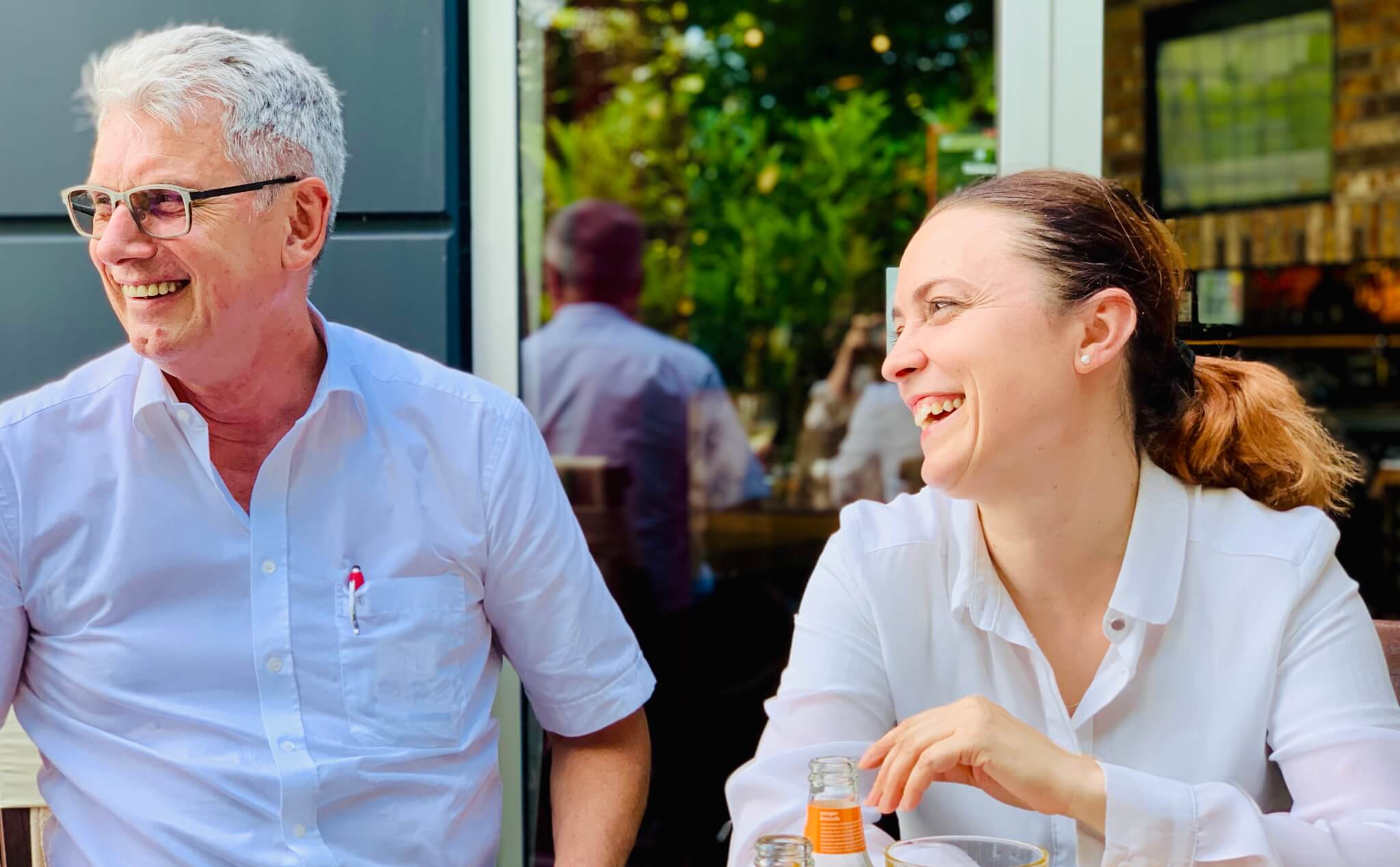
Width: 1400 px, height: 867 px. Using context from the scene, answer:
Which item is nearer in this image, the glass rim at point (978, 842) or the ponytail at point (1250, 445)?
the glass rim at point (978, 842)

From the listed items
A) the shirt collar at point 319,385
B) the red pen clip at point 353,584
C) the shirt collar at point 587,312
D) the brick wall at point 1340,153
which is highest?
the brick wall at point 1340,153

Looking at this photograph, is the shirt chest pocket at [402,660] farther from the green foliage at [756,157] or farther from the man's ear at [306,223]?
the green foliage at [756,157]

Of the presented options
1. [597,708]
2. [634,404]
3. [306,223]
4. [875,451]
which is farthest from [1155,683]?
[875,451]

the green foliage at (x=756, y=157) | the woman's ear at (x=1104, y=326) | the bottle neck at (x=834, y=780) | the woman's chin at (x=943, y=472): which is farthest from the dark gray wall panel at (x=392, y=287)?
the green foliage at (x=756, y=157)

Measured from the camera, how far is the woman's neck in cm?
162

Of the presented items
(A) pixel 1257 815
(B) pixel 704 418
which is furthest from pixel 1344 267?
(A) pixel 1257 815

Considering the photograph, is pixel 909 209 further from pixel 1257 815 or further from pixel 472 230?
pixel 1257 815

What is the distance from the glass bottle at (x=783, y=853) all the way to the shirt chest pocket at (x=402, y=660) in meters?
0.70

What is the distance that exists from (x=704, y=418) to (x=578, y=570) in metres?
3.49

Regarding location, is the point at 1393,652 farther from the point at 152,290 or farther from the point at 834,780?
the point at 152,290

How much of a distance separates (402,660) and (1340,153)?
6.67m

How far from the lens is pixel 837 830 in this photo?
1.20 meters

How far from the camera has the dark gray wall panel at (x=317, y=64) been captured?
2.31 metres

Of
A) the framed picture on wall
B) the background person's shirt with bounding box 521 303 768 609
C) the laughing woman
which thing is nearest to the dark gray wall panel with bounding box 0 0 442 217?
the laughing woman
